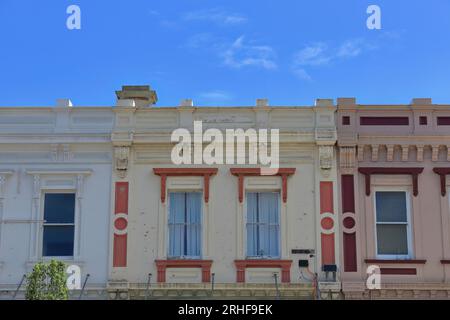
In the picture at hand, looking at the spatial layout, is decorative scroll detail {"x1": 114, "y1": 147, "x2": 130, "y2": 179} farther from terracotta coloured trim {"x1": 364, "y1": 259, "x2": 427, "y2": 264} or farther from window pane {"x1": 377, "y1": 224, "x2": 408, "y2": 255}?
window pane {"x1": 377, "y1": 224, "x2": 408, "y2": 255}

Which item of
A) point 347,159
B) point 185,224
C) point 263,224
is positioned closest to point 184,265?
point 185,224

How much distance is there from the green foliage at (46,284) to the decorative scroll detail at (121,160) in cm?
342

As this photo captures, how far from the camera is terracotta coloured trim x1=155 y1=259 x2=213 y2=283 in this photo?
19469 millimetres

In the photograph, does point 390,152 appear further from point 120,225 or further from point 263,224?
point 120,225

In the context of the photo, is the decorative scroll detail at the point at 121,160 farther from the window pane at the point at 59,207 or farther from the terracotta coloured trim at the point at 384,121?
the terracotta coloured trim at the point at 384,121

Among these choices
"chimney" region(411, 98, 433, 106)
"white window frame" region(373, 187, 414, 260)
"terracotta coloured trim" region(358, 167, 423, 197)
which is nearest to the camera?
"white window frame" region(373, 187, 414, 260)

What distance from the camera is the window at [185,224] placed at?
19844 millimetres

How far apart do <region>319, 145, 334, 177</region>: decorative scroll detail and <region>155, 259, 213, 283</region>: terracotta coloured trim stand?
3641 millimetres

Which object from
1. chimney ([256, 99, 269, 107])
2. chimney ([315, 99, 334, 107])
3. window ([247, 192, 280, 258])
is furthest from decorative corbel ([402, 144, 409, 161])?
chimney ([256, 99, 269, 107])

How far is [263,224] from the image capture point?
1995 centimetres

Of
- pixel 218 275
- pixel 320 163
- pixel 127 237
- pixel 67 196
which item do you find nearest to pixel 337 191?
pixel 320 163

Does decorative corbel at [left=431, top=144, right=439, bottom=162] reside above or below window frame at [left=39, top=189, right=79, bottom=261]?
above

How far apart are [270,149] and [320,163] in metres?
1.31
